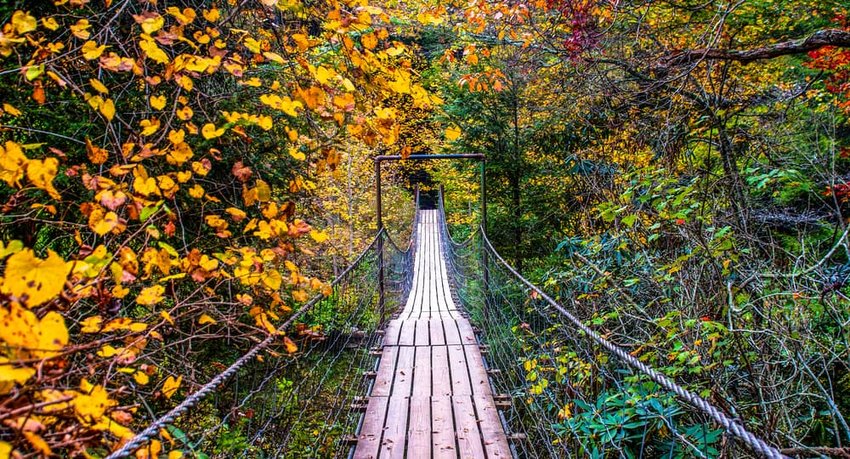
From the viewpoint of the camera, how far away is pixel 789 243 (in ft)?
10.7

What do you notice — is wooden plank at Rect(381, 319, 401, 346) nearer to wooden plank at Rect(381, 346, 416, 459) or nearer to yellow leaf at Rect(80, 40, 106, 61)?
wooden plank at Rect(381, 346, 416, 459)

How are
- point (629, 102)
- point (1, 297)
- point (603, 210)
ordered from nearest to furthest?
point (1, 297)
point (603, 210)
point (629, 102)

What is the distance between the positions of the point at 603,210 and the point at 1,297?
1.86 m

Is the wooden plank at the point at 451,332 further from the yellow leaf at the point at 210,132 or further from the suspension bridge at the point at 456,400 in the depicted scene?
the yellow leaf at the point at 210,132

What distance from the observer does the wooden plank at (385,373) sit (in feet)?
8.29

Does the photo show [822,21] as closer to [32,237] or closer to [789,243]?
[789,243]

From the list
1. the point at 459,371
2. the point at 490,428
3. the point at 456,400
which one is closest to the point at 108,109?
the point at 490,428

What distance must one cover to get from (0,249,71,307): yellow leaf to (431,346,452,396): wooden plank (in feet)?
7.09

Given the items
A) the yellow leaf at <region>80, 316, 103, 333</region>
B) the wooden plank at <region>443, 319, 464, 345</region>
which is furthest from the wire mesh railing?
the wooden plank at <region>443, 319, 464, 345</region>

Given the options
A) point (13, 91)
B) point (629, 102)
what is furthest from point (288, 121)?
point (629, 102)

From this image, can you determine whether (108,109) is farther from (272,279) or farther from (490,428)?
(490,428)

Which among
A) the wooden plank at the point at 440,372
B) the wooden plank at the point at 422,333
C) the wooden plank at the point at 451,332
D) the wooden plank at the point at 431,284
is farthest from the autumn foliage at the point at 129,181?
the wooden plank at the point at 431,284

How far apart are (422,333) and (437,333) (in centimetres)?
12

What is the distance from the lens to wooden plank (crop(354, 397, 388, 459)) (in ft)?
6.27
